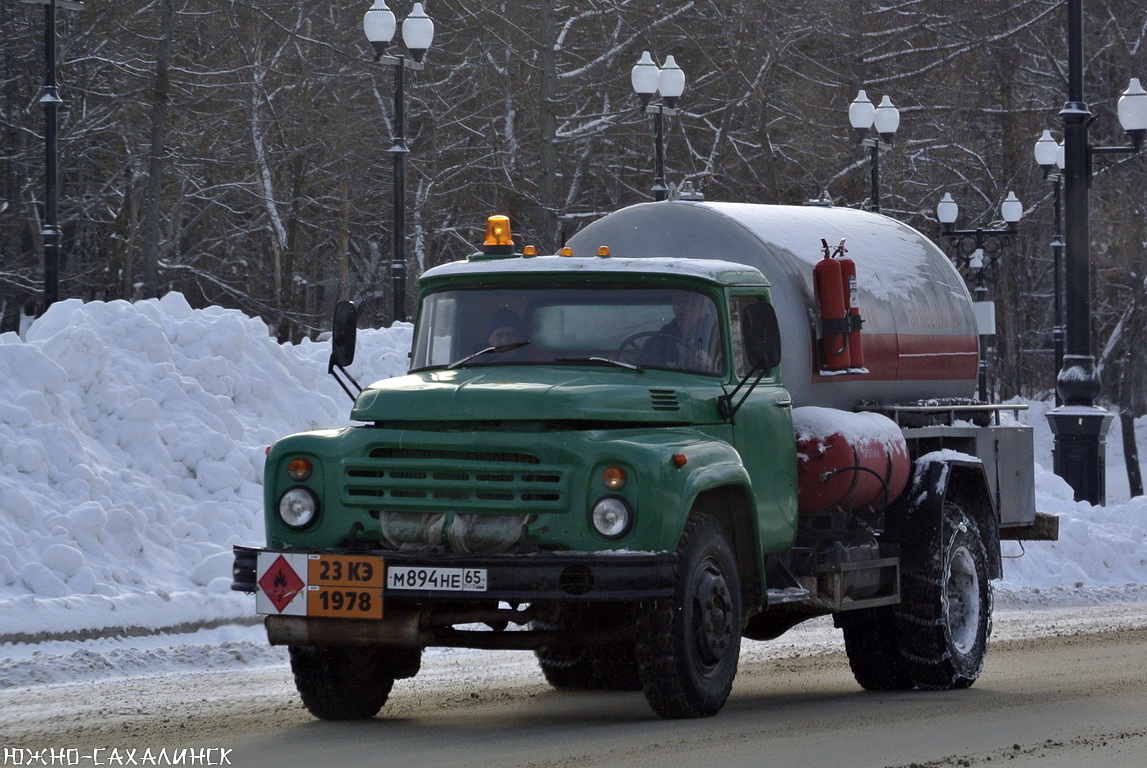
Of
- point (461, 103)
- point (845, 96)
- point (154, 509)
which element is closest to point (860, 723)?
point (154, 509)

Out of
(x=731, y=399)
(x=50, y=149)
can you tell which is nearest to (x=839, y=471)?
(x=731, y=399)

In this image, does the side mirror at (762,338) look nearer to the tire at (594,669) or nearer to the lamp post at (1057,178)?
the tire at (594,669)

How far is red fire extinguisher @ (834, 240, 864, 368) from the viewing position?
10891 millimetres

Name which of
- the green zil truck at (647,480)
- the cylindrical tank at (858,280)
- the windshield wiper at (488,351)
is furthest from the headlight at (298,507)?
the cylindrical tank at (858,280)

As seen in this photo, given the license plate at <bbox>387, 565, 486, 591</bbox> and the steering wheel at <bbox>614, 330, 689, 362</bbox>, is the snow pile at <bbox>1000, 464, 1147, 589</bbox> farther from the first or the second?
the license plate at <bbox>387, 565, 486, 591</bbox>

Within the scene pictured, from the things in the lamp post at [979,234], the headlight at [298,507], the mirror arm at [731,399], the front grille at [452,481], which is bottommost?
the headlight at [298,507]

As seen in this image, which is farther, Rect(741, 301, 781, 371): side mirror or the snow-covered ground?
the snow-covered ground

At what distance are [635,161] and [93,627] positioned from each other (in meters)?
28.5

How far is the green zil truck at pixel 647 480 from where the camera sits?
8.38 meters

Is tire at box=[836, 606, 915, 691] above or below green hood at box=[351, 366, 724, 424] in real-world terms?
below

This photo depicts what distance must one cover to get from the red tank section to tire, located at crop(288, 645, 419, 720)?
2463 mm

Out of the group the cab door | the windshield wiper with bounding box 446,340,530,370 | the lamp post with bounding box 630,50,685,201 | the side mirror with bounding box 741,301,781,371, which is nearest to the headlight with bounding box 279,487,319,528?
the windshield wiper with bounding box 446,340,530,370

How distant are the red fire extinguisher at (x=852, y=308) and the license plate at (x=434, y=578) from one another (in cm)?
351

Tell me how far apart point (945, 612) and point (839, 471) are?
1.61 meters
